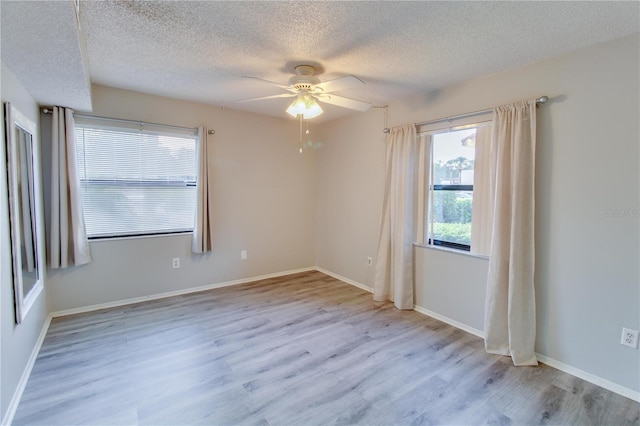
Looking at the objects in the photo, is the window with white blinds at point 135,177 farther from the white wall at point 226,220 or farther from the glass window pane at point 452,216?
the glass window pane at point 452,216

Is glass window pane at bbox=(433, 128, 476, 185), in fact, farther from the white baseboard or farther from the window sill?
the white baseboard

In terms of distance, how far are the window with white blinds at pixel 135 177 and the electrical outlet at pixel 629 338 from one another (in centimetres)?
414

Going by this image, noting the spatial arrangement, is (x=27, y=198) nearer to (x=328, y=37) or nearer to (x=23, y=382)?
(x=23, y=382)

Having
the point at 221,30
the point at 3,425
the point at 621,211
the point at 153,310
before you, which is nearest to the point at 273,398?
the point at 3,425

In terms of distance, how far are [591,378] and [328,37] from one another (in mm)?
3049

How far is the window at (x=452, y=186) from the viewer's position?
301cm

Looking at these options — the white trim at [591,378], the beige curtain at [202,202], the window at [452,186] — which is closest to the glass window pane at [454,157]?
the window at [452,186]

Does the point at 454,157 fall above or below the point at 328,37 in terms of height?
below

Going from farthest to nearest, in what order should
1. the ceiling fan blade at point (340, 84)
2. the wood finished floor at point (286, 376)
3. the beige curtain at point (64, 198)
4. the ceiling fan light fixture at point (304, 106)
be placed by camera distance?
the beige curtain at point (64, 198), the ceiling fan light fixture at point (304, 106), the ceiling fan blade at point (340, 84), the wood finished floor at point (286, 376)

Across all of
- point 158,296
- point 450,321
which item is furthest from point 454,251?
point 158,296

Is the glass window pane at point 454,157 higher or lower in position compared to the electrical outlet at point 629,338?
higher

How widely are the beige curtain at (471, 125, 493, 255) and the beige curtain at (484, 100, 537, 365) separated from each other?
22cm

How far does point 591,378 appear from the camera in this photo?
2.22m

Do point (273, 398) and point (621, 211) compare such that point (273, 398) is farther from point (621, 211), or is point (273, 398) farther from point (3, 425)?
point (621, 211)
